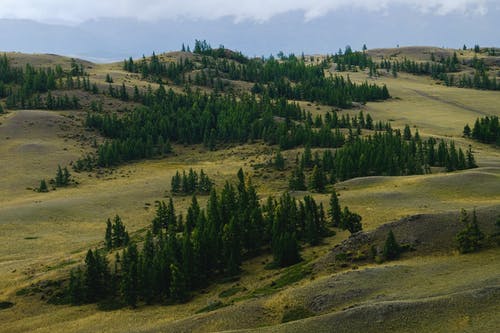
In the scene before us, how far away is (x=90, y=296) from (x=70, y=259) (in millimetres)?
14733

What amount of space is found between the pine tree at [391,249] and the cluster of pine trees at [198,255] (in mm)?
14148

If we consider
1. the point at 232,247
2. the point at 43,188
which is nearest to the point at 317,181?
the point at 232,247

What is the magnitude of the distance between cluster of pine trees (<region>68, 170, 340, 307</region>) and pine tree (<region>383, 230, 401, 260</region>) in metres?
14.1

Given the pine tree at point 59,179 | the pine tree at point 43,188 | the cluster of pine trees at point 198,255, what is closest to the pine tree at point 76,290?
the cluster of pine trees at point 198,255

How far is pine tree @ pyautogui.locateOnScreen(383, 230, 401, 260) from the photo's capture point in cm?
6162

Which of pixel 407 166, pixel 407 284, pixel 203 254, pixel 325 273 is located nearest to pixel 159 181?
pixel 407 166

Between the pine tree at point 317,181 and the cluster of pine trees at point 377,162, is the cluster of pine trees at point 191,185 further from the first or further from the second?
the pine tree at point 317,181

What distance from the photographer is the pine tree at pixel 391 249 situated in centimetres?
6162

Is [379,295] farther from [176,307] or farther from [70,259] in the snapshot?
[70,259]

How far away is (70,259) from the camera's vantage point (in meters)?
86.3

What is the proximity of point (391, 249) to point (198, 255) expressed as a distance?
26.7m

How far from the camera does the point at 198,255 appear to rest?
245 ft

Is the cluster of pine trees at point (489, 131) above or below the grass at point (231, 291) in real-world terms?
above

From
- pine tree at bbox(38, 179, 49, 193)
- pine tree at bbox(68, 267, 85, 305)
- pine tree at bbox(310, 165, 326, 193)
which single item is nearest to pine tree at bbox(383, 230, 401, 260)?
pine tree at bbox(68, 267, 85, 305)
